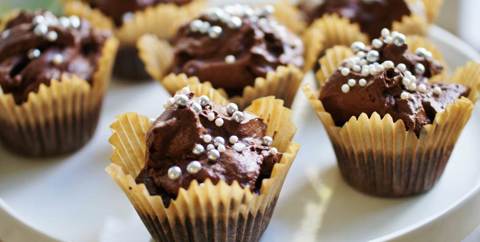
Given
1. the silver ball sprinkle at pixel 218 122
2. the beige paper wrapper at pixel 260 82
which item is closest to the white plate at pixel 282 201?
the beige paper wrapper at pixel 260 82

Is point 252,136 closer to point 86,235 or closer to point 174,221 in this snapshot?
point 174,221

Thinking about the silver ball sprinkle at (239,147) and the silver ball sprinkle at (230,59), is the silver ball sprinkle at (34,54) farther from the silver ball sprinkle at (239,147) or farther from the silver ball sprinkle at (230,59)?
the silver ball sprinkle at (239,147)

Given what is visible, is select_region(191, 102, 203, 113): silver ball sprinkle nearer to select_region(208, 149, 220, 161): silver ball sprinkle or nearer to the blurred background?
select_region(208, 149, 220, 161): silver ball sprinkle

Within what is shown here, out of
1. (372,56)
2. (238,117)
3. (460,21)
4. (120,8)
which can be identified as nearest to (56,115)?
(120,8)

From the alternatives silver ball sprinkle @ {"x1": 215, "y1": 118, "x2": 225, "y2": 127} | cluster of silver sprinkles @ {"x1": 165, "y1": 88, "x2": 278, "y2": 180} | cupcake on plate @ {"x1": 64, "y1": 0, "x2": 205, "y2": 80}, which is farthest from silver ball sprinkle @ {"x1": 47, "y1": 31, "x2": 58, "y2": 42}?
silver ball sprinkle @ {"x1": 215, "y1": 118, "x2": 225, "y2": 127}

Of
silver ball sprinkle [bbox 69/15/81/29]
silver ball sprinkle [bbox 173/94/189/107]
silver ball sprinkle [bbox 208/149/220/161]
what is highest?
silver ball sprinkle [bbox 69/15/81/29]
